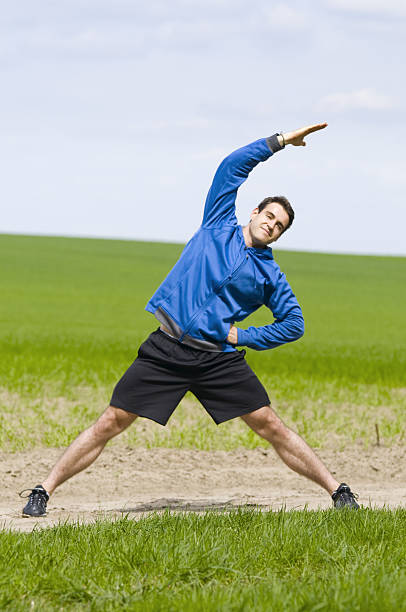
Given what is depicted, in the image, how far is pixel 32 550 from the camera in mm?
4777

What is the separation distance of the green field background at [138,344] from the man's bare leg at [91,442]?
3.29m

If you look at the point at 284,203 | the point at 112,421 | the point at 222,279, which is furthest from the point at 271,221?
the point at 112,421

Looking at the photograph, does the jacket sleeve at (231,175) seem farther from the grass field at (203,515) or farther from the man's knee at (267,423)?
the grass field at (203,515)

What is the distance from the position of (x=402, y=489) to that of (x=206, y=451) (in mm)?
2203

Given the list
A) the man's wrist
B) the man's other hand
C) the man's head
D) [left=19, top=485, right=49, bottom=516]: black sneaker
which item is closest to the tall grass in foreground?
[left=19, top=485, right=49, bottom=516]: black sneaker

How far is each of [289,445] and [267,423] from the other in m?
0.25

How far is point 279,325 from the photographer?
6.11 metres

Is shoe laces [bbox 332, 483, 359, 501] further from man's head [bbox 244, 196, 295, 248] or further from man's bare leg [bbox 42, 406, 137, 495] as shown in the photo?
man's head [bbox 244, 196, 295, 248]

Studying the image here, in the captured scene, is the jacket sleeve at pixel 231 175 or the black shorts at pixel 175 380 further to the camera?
the black shorts at pixel 175 380

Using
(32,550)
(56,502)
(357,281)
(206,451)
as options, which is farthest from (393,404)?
(357,281)

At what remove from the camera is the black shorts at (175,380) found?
6004 millimetres

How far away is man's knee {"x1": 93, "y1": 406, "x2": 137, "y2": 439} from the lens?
609 cm

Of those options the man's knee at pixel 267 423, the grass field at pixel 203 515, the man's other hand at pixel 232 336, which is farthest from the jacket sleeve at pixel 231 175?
the grass field at pixel 203 515

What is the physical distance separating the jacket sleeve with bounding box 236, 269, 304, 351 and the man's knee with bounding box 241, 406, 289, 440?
1.56 feet
